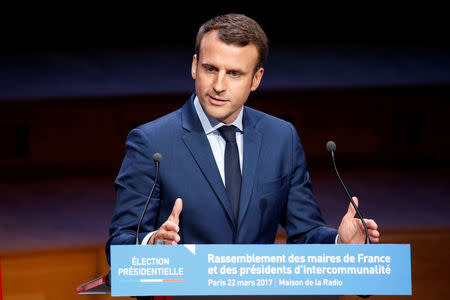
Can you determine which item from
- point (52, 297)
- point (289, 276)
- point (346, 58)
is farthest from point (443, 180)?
point (289, 276)

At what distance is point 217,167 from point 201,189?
0.21 ft

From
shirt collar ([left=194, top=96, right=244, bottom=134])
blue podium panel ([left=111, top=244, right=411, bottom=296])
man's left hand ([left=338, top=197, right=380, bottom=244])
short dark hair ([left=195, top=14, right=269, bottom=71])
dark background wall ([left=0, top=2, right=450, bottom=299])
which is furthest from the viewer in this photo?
dark background wall ([left=0, top=2, right=450, bottom=299])

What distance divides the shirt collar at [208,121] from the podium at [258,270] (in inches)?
20.8

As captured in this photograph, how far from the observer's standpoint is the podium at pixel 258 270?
1.23m

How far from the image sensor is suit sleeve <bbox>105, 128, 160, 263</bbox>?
159 cm

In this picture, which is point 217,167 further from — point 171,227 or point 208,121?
point 171,227

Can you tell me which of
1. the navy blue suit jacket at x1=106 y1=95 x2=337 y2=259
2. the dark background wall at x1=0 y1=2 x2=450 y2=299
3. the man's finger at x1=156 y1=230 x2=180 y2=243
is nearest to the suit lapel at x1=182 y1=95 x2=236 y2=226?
the navy blue suit jacket at x1=106 y1=95 x2=337 y2=259

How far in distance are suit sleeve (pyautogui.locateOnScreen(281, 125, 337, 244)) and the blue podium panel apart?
47 cm

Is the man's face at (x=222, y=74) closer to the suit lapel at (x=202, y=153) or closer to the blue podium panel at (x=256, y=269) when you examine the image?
the suit lapel at (x=202, y=153)

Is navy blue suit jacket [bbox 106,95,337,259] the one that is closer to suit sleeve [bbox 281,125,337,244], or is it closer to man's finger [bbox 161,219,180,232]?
suit sleeve [bbox 281,125,337,244]

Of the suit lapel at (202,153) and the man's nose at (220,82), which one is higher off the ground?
the man's nose at (220,82)

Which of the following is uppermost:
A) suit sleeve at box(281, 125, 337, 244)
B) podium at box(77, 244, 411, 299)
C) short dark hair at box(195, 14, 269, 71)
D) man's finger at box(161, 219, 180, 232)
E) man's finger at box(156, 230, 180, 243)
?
short dark hair at box(195, 14, 269, 71)

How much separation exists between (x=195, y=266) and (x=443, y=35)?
5.20m

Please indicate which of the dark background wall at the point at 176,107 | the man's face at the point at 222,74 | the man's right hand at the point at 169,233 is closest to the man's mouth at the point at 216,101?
the man's face at the point at 222,74
